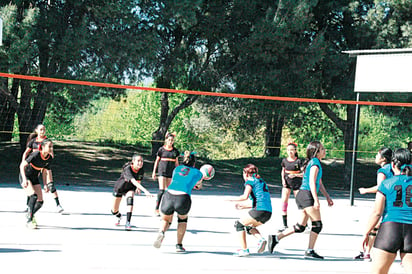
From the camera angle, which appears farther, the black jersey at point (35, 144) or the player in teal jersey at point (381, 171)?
the black jersey at point (35, 144)

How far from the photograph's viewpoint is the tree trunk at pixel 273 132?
2548 centimetres

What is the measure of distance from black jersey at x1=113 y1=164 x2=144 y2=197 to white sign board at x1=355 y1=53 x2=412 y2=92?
9.06m

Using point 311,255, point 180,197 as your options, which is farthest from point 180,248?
point 311,255

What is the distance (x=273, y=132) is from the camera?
2844 centimetres

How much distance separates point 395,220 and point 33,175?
6.12 metres

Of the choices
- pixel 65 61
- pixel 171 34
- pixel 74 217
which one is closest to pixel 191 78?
pixel 171 34

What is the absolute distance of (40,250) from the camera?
7.78 meters

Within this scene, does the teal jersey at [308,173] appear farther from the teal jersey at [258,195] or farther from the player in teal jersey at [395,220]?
the player in teal jersey at [395,220]

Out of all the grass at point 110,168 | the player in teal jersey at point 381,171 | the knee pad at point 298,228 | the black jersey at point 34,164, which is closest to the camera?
the player in teal jersey at point 381,171

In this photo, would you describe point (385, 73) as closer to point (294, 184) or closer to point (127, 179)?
point (294, 184)

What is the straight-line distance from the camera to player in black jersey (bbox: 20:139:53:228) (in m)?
9.41

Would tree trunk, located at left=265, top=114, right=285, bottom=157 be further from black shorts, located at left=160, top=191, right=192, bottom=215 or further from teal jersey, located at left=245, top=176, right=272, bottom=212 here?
black shorts, located at left=160, top=191, right=192, bottom=215

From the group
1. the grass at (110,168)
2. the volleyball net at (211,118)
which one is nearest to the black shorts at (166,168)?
the volleyball net at (211,118)

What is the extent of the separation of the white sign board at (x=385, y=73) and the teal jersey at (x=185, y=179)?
9.98 metres
